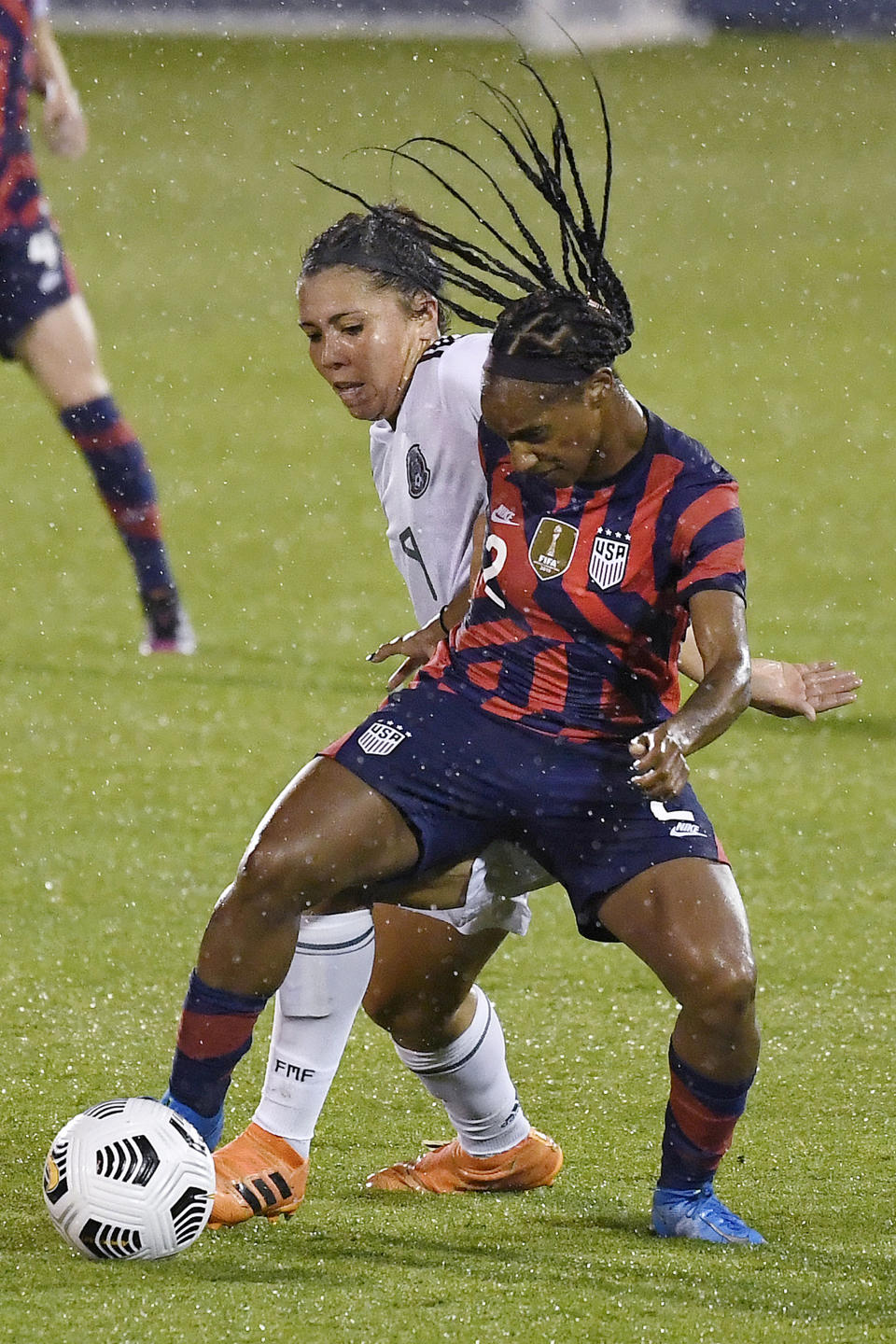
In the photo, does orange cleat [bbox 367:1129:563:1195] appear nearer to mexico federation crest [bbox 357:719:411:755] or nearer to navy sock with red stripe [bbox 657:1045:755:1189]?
navy sock with red stripe [bbox 657:1045:755:1189]

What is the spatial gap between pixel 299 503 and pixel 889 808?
225 inches

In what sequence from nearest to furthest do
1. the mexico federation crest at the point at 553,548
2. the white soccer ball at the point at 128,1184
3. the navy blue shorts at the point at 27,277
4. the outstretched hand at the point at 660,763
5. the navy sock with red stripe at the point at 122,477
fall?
the outstretched hand at the point at 660,763
the white soccer ball at the point at 128,1184
the mexico federation crest at the point at 553,548
the navy blue shorts at the point at 27,277
the navy sock with red stripe at the point at 122,477

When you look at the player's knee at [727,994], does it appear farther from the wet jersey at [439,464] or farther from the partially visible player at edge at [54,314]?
the partially visible player at edge at [54,314]

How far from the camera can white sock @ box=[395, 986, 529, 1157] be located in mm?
4000

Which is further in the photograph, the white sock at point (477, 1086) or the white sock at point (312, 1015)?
the white sock at point (477, 1086)

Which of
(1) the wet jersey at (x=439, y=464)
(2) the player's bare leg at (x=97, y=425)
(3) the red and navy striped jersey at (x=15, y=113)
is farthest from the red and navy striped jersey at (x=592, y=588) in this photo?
(3) the red and navy striped jersey at (x=15, y=113)

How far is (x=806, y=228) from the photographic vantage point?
19.9 meters

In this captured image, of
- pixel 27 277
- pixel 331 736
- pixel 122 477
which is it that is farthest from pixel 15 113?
pixel 331 736

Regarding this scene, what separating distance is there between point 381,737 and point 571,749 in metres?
0.32

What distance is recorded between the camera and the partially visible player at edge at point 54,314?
311 inches

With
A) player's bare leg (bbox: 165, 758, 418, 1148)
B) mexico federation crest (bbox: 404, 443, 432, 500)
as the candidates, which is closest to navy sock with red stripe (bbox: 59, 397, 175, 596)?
mexico federation crest (bbox: 404, 443, 432, 500)

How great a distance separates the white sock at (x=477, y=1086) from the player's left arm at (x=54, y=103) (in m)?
4.92

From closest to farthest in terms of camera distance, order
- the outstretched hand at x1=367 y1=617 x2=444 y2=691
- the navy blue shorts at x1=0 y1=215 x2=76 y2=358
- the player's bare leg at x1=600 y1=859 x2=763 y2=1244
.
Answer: the player's bare leg at x1=600 y1=859 x2=763 y2=1244
the outstretched hand at x1=367 y1=617 x2=444 y2=691
the navy blue shorts at x1=0 y1=215 x2=76 y2=358

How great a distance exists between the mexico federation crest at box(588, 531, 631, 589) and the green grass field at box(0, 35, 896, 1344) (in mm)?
1104
